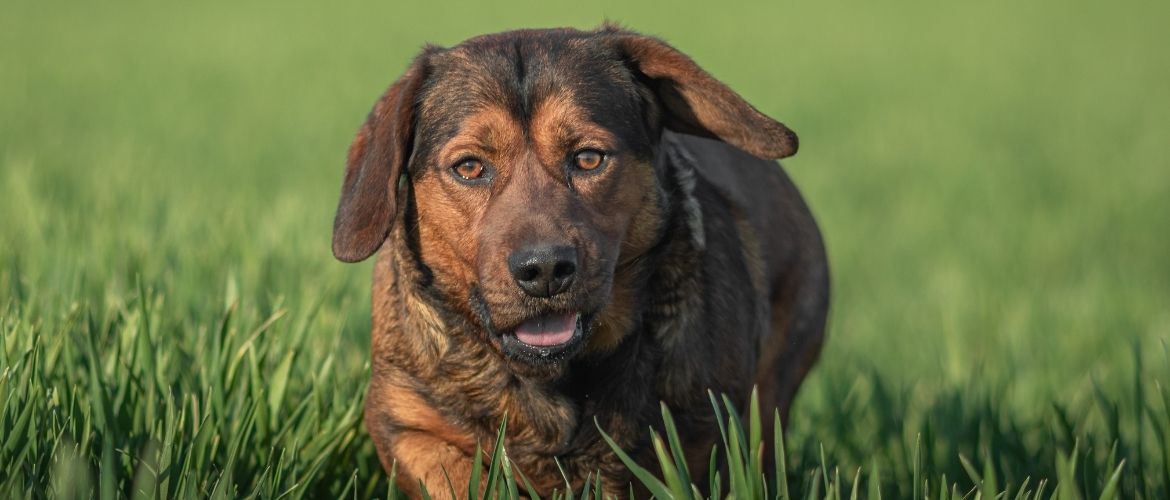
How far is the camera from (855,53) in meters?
20.1

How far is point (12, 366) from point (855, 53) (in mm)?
17592

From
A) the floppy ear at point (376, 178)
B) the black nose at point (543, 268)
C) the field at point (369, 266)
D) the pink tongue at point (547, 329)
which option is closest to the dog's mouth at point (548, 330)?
the pink tongue at point (547, 329)

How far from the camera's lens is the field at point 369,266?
375 cm

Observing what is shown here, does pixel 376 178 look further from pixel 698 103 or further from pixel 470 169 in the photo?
pixel 698 103

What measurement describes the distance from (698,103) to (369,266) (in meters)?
4.27

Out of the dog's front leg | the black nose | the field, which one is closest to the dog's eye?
the black nose

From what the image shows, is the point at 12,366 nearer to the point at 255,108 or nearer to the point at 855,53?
the point at 255,108

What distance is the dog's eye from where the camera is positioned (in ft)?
12.0

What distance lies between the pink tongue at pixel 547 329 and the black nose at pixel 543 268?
6.2 inches

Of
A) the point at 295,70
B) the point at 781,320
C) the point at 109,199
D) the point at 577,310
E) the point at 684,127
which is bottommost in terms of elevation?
the point at 295,70

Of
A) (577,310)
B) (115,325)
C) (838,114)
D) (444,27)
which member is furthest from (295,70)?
(577,310)

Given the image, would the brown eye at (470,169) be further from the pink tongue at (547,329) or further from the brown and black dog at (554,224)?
the pink tongue at (547,329)

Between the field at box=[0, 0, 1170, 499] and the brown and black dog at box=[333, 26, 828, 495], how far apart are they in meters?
0.38

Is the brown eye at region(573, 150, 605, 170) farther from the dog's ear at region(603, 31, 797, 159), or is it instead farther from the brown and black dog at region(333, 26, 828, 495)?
the dog's ear at region(603, 31, 797, 159)
